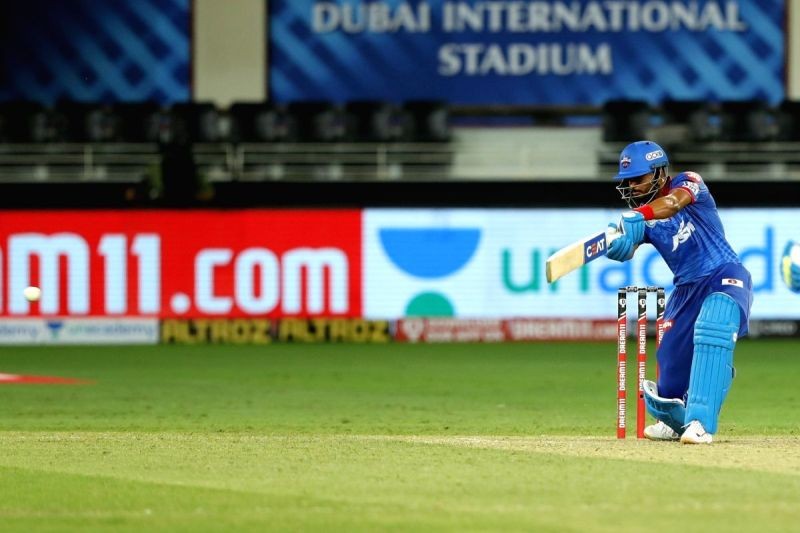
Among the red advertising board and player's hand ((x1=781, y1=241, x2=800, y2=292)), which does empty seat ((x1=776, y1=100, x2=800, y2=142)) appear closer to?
the red advertising board

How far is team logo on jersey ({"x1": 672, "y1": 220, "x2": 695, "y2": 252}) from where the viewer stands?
417 inches

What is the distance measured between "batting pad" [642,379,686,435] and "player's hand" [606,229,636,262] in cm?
98

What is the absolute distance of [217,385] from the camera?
17.8 m

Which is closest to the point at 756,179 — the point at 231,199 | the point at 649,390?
the point at 231,199

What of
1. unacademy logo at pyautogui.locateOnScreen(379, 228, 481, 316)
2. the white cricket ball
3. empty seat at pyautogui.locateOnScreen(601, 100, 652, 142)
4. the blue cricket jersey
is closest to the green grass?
the blue cricket jersey

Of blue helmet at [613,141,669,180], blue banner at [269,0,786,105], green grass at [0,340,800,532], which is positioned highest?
blue banner at [269,0,786,105]

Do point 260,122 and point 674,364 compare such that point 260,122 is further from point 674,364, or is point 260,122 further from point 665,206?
point 665,206

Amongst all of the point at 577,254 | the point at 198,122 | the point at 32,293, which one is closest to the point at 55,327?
the point at 32,293

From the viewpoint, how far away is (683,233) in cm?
1061

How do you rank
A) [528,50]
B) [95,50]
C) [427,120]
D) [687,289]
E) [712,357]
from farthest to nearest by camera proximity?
[95,50], [528,50], [427,120], [687,289], [712,357]

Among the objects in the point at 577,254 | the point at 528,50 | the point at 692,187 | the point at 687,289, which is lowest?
the point at 687,289

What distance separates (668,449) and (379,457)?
1688mm

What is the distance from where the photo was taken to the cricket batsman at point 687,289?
10352 mm

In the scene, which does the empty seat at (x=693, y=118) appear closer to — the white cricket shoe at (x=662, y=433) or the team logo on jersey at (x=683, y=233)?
the white cricket shoe at (x=662, y=433)
